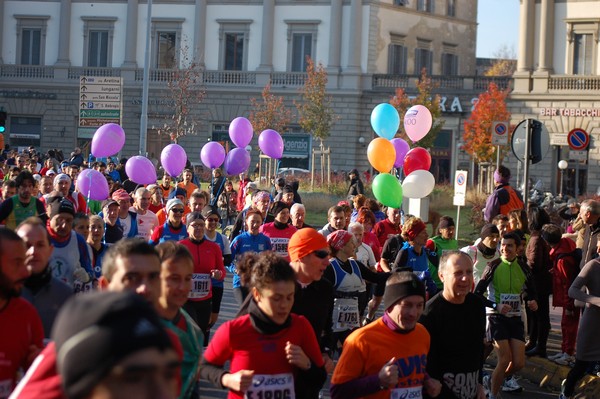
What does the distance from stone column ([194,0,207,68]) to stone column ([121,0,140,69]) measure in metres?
3.21

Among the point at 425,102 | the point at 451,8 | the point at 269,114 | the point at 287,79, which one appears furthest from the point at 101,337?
the point at 451,8

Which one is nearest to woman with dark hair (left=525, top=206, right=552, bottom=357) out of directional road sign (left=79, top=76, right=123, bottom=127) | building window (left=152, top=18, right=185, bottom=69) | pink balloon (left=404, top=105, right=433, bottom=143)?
pink balloon (left=404, top=105, right=433, bottom=143)

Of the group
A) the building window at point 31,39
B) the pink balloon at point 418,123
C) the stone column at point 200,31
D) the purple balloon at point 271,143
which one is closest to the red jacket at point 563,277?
the pink balloon at point 418,123

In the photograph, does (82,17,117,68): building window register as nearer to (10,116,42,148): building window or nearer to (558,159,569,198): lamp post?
(10,116,42,148): building window

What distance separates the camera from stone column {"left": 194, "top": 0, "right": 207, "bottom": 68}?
57969 millimetres

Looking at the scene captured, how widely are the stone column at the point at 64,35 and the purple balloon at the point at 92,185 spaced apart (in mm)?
43389

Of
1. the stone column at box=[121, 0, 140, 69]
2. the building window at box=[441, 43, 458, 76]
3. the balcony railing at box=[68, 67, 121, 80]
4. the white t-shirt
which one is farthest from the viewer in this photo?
the building window at box=[441, 43, 458, 76]

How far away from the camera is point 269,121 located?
54.1 m

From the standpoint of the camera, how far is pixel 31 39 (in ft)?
197

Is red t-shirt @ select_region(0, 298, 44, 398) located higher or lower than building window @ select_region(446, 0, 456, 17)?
lower

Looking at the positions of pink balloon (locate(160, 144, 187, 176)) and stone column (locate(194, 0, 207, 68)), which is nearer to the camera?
pink balloon (locate(160, 144, 187, 176))

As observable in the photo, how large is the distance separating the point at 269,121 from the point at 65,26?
1293 cm

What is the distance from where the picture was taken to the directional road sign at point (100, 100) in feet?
78.2

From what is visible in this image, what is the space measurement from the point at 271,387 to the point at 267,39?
52.4 meters
